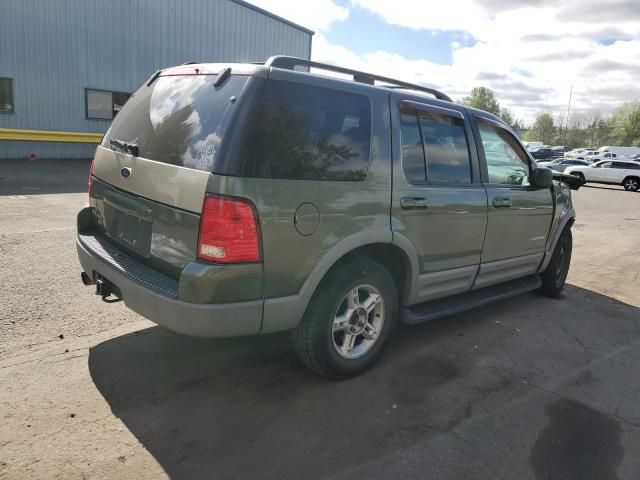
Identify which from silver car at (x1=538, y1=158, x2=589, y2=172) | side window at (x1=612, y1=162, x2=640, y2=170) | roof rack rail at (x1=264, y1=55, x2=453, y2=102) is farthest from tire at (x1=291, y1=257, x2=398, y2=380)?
silver car at (x1=538, y1=158, x2=589, y2=172)

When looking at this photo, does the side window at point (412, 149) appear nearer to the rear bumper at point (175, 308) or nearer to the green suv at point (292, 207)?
the green suv at point (292, 207)

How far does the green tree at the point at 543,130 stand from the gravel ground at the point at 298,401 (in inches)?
4257

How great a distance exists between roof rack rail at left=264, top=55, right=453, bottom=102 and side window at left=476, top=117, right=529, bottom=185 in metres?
0.48

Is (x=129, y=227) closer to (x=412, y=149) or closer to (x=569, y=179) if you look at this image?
(x=412, y=149)

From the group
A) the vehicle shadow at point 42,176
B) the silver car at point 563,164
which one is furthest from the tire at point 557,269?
the silver car at point 563,164

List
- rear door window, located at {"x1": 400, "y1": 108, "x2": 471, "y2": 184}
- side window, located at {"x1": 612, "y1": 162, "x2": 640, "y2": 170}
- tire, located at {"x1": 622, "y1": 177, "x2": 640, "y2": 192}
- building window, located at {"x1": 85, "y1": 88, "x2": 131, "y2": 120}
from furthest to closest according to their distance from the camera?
side window, located at {"x1": 612, "y1": 162, "x2": 640, "y2": 170} → tire, located at {"x1": 622, "y1": 177, "x2": 640, "y2": 192} → building window, located at {"x1": 85, "y1": 88, "x2": 131, "y2": 120} → rear door window, located at {"x1": 400, "y1": 108, "x2": 471, "y2": 184}

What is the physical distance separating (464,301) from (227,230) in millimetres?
2382

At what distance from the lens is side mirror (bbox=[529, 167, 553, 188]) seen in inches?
186

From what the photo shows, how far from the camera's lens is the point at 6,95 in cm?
1638

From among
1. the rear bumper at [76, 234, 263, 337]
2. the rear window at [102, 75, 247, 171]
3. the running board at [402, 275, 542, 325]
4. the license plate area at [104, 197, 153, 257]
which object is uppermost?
the rear window at [102, 75, 247, 171]

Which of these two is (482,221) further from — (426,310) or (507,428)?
(507,428)

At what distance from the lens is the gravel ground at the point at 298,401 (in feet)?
8.49

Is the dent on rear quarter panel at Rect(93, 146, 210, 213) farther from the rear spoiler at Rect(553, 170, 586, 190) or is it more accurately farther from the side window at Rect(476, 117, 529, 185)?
the rear spoiler at Rect(553, 170, 586, 190)

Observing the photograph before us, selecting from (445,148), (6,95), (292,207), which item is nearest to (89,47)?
(6,95)
